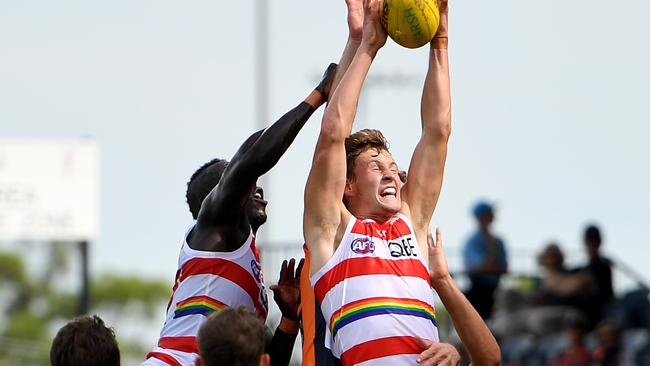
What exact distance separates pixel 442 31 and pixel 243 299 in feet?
5.62

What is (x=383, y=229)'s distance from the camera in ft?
23.1

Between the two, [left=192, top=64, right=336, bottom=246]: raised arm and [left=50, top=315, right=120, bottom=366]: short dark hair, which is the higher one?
[left=192, top=64, right=336, bottom=246]: raised arm

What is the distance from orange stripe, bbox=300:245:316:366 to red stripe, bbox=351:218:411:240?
0.28 metres

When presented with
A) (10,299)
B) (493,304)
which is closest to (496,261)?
(493,304)

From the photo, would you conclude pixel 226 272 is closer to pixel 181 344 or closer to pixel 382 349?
pixel 181 344

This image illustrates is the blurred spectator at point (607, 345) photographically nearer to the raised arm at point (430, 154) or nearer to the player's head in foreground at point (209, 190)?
the player's head in foreground at point (209, 190)

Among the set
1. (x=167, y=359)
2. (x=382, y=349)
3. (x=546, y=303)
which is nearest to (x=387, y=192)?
(x=382, y=349)

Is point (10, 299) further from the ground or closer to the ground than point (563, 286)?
closer to the ground

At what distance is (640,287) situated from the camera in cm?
1399

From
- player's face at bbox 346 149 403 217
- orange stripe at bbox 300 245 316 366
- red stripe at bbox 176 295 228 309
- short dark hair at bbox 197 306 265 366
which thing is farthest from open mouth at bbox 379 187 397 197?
short dark hair at bbox 197 306 265 366

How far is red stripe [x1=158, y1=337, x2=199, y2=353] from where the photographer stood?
300 inches

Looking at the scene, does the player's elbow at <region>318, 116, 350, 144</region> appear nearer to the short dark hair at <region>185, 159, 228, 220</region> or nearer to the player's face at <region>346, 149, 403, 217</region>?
the player's face at <region>346, 149, 403, 217</region>

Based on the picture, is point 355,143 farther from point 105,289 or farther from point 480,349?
point 105,289

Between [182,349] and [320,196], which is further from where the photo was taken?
[182,349]
